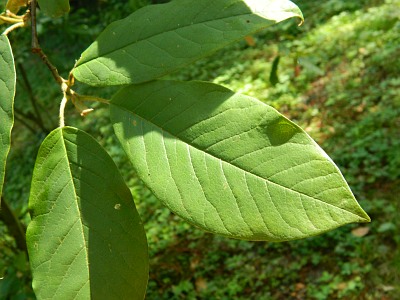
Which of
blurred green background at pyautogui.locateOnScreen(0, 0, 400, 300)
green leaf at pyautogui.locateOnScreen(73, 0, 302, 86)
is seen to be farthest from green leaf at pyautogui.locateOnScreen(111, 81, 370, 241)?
blurred green background at pyautogui.locateOnScreen(0, 0, 400, 300)

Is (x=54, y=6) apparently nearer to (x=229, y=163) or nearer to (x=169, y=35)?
(x=169, y=35)

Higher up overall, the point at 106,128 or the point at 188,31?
the point at 188,31

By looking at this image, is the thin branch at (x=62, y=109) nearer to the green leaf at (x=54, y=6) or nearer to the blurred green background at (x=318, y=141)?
the green leaf at (x=54, y=6)

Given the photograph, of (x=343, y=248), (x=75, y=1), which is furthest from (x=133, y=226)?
(x=75, y=1)

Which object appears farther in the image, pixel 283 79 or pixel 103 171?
pixel 283 79

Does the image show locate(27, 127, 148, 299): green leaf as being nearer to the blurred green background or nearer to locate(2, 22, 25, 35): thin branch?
locate(2, 22, 25, 35): thin branch

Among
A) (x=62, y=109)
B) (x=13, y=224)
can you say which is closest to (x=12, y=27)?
(x=62, y=109)

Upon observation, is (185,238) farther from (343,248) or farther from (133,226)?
(133,226)
